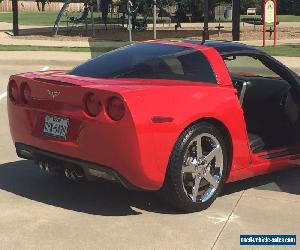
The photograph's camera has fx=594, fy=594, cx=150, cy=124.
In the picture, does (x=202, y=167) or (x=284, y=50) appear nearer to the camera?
(x=202, y=167)

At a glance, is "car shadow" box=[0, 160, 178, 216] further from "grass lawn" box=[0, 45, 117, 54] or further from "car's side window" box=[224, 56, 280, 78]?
"grass lawn" box=[0, 45, 117, 54]

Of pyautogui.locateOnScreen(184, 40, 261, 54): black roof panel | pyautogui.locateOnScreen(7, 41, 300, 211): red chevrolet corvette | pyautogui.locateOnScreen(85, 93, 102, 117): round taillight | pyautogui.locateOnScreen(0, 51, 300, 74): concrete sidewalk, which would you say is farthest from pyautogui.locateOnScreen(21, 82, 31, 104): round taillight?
pyautogui.locateOnScreen(0, 51, 300, 74): concrete sidewalk

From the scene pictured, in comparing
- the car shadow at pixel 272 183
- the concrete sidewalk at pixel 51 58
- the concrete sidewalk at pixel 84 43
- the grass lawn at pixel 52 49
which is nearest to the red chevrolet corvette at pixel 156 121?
the car shadow at pixel 272 183

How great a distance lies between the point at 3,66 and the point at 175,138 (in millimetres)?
12791

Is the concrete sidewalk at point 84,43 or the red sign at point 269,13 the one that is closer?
the red sign at point 269,13

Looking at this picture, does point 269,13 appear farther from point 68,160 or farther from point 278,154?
point 68,160

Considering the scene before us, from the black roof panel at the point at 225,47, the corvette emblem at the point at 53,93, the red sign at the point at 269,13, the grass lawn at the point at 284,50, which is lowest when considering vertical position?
the grass lawn at the point at 284,50

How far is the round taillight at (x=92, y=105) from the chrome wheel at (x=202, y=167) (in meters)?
0.77

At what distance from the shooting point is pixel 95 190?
5.42 metres

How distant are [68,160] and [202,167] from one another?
1076mm

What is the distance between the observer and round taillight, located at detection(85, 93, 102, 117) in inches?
174

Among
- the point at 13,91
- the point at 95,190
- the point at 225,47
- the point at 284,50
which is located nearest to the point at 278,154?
the point at 225,47

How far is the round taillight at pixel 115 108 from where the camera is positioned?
169 inches

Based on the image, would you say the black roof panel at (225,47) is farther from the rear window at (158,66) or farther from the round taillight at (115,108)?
the round taillight at (115,108)
